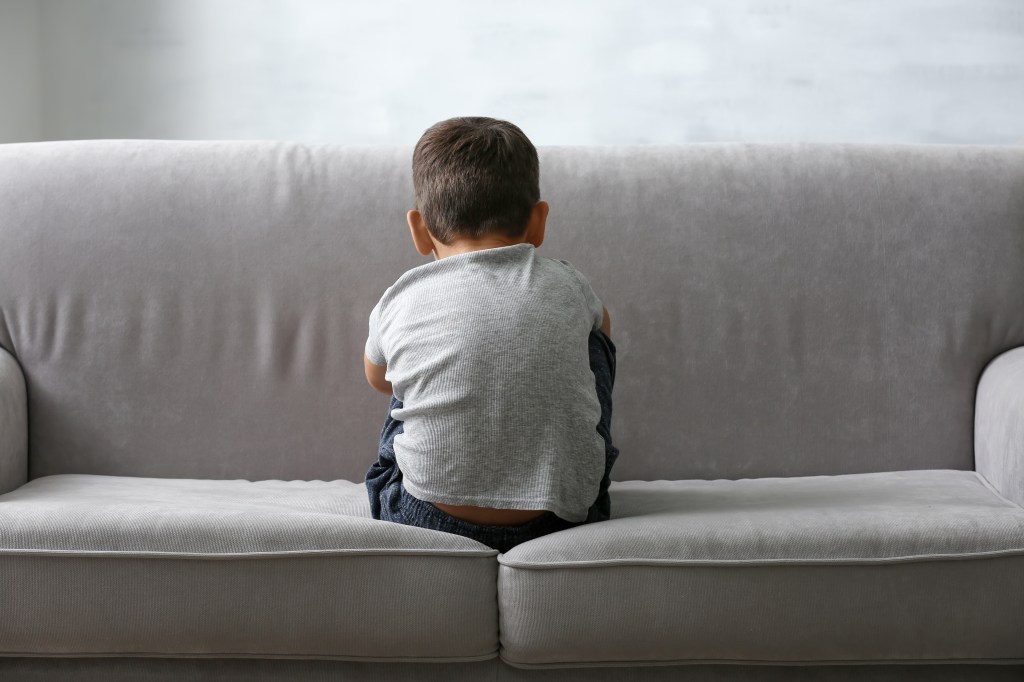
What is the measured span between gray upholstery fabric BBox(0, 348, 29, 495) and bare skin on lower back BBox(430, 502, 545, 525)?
0.82 metres

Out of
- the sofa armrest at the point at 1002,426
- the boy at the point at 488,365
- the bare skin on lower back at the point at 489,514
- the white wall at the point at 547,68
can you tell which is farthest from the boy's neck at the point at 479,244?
the white wall at the point at 547,68

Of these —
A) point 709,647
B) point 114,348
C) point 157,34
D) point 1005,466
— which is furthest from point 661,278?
point 157,34

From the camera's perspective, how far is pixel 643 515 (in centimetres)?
146

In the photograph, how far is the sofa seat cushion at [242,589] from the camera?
1.27 metres

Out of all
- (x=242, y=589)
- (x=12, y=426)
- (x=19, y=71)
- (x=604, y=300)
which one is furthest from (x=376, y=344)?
(x=19, y=71)

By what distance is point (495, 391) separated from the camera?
1306 mm

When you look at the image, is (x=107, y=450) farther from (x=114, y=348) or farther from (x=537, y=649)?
(x=537, y=649)

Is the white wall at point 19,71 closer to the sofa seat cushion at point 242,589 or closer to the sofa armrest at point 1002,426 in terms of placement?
the sofa seat cushion at point 242,589

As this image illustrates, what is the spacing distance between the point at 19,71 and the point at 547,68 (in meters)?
1.37

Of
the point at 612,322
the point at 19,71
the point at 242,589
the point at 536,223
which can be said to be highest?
the point at 19,71

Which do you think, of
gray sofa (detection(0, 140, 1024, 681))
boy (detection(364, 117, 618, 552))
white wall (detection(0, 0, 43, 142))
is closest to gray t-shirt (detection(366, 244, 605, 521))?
boy (detection(364, 117, 618, 552))

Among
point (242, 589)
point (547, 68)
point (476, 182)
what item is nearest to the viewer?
point (242, 589)

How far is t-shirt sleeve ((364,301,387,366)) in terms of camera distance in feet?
4.82

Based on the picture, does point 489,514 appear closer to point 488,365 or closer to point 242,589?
point 488,365
